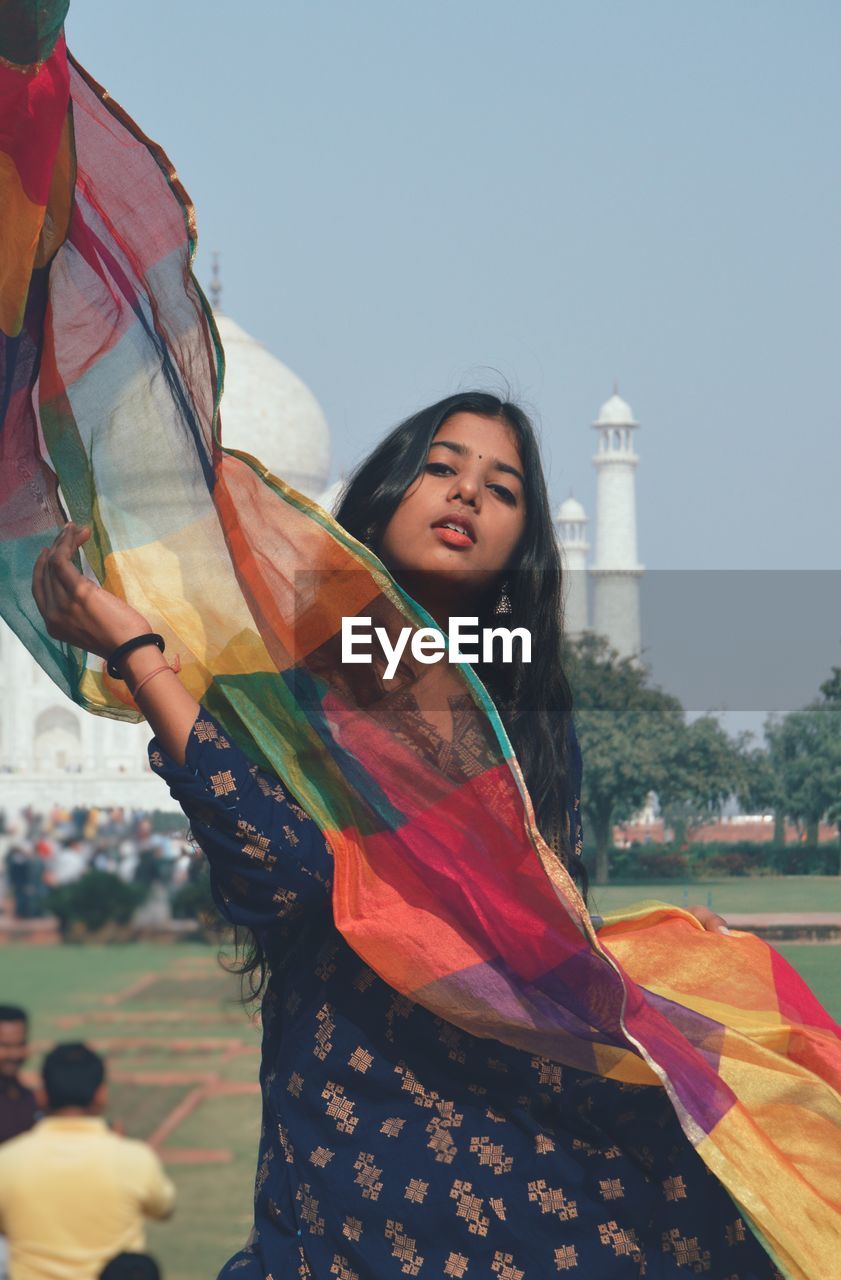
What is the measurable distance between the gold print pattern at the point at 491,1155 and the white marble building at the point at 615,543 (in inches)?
1357

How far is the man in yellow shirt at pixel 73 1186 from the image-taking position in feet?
6.34

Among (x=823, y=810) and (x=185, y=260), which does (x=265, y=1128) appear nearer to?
(x=185, y=260)

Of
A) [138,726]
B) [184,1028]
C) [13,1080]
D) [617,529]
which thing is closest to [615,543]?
[617,529]

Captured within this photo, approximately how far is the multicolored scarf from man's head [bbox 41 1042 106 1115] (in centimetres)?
64

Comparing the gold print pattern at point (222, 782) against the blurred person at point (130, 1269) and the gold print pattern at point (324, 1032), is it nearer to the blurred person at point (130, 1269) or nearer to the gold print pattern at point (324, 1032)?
the gold print pattern at point (324, 1032)

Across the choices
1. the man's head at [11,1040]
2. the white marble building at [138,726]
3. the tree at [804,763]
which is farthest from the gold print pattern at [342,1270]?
the white marble building at [138,726]

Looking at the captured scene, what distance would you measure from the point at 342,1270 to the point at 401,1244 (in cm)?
4

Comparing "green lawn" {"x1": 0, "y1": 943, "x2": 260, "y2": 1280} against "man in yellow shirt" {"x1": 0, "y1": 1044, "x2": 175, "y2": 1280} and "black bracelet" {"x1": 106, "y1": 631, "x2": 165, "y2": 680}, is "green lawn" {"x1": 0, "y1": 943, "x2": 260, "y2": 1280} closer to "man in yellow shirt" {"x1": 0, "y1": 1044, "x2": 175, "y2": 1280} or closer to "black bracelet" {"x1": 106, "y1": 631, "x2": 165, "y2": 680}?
"man in yellow shirt" {"x1": 0, "y1": 1044, "x2": 175, "y2": 1280}

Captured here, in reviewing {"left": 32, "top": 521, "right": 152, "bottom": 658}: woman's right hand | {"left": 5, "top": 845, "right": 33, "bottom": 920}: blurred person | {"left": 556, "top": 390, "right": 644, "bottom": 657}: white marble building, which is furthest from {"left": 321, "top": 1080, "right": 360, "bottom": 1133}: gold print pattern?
{"left": 556, "top": 390, "right": 644, "bottom": 657}: white marble building

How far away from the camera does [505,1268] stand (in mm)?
1257

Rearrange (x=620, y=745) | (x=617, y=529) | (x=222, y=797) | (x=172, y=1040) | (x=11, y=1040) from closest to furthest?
(x=222, y=797) < (x=11, y=1040) < (x=172, y=1040) < (x=620, y=745) < (x=617, y=529)

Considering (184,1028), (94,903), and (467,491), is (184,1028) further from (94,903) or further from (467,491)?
(467,491)

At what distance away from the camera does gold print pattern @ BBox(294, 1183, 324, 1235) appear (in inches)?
50.3

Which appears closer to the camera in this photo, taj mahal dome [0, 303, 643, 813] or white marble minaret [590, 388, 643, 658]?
taj mahal dome [0, 303, 643, 813]
